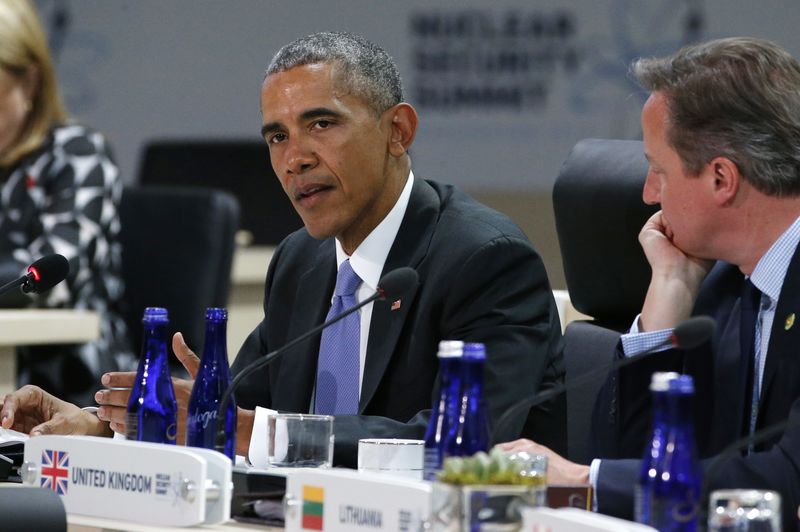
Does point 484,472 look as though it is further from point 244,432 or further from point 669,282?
point 669,282

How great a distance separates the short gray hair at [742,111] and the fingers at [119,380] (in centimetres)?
94

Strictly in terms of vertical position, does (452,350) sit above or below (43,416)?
above

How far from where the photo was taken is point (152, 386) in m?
2.19

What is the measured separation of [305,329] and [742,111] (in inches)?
36.6

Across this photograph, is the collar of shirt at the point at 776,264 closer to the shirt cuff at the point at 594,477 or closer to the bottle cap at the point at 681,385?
the shirt cuff at the point at 594,477

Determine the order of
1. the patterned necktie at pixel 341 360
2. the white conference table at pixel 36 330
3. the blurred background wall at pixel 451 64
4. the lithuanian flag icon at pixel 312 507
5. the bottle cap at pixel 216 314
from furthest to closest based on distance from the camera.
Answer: the blurred background wall at pixel 451 64 → the white conference table at pixel 36 330 → the patterned necktie at pixel 341 360 → the bottle cap at pixel 216 314 → the lithuanian flag icon at pixel 312 507

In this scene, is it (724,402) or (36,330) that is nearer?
(724,402)

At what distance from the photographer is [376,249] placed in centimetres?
273

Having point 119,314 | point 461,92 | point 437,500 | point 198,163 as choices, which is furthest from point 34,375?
point 437,500

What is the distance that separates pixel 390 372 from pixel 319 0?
372 centimetres

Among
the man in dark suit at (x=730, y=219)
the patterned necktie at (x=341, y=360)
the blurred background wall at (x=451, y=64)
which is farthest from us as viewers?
the blurred background wall at (x=451, y=64)

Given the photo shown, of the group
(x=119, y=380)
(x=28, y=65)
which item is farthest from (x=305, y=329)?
(x=28, y=65)

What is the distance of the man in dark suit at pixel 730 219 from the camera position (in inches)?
90.5

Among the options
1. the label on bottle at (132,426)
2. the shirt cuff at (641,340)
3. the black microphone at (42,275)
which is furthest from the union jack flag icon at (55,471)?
the shirt cuff at (641,340)
